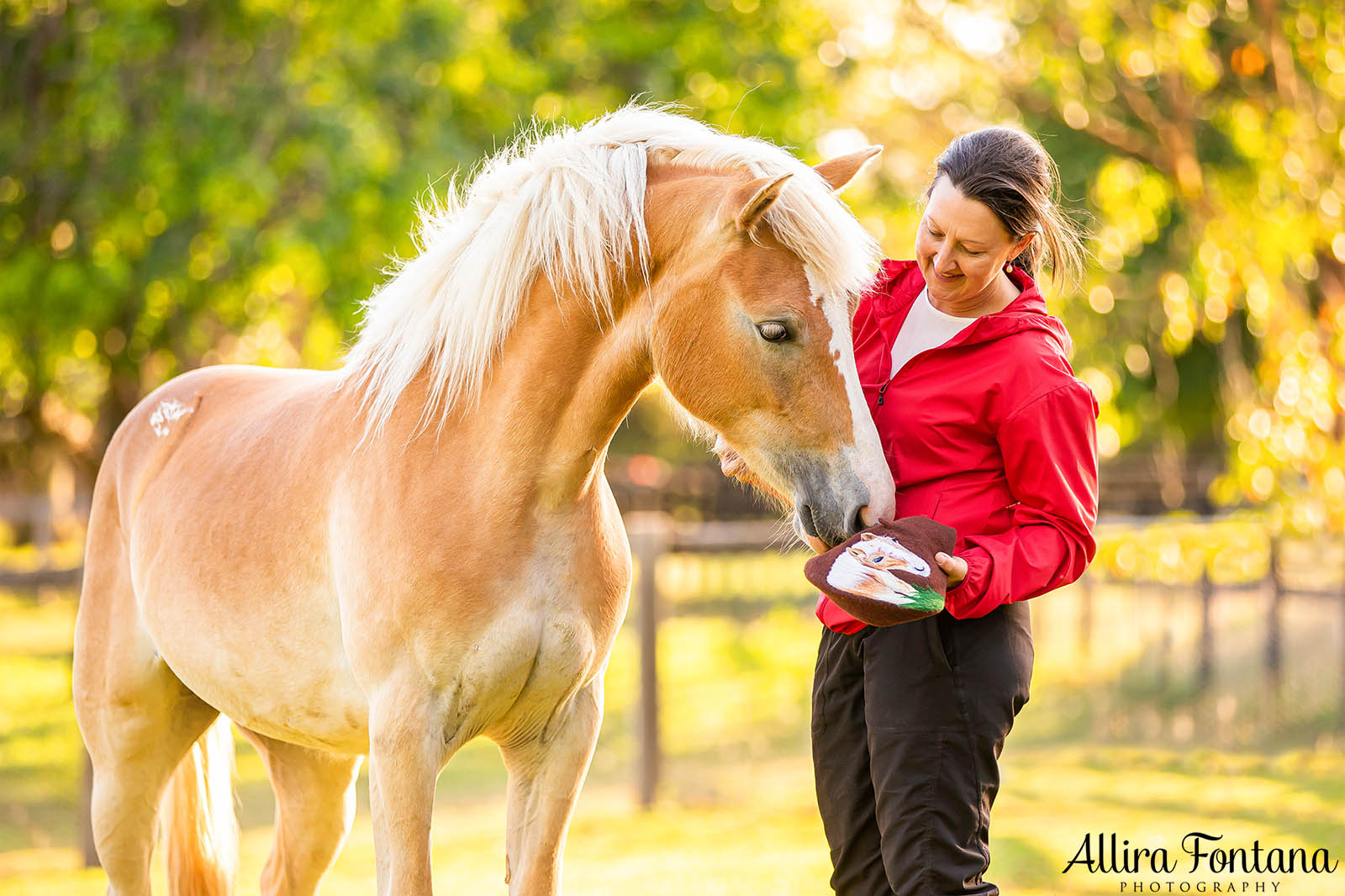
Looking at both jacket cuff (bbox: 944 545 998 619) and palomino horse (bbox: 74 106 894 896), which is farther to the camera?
palomino horse (bbox: 74 106 894 896)

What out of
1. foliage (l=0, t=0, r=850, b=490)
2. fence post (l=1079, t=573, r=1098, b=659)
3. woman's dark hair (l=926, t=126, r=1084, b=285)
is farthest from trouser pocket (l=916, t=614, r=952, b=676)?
foliage (l=0, t=0, r=850, b=490)

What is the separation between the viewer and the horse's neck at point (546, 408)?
2.37 m

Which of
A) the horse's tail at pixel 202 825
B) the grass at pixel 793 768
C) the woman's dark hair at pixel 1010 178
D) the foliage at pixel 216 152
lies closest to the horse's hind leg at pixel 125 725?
the horse's tail at pixel 202 825

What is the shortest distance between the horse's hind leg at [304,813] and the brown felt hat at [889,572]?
5.95 ft

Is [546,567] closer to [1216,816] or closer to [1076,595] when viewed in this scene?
[1216,816]

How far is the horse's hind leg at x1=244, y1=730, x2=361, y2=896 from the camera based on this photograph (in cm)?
329

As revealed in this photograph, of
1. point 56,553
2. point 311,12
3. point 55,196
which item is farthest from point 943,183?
point 56,553

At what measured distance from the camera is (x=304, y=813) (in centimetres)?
329

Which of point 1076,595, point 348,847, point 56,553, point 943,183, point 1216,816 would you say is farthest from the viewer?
point 56,553

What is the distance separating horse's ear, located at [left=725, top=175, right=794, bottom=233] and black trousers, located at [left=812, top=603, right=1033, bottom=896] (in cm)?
83

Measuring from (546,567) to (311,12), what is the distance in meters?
8.05

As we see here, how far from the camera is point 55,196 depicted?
9.02 metres

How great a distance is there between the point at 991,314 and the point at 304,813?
2330 mm

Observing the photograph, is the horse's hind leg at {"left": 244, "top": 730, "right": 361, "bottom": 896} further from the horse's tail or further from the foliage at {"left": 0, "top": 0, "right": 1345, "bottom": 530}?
the foliage at {"left": 0, "top": 0, "right": 1345, "bottom": 530}
